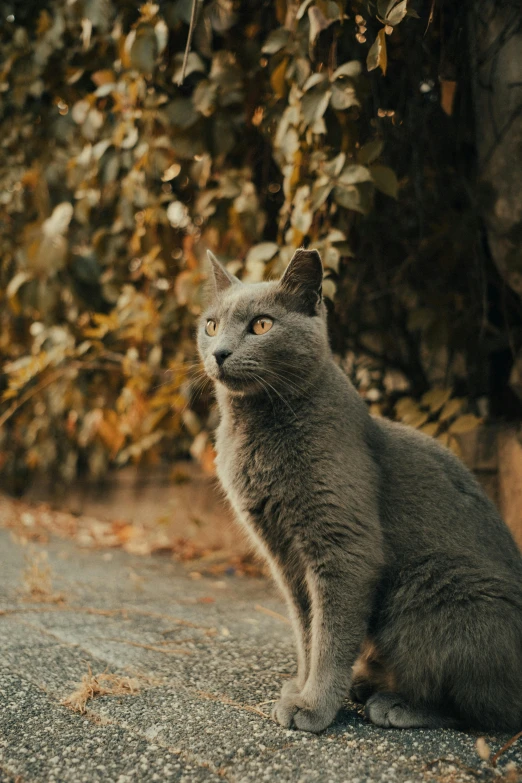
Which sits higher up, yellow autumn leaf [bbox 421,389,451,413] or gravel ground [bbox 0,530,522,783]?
yellow autumn leaf [bbox 421,389,451,413]

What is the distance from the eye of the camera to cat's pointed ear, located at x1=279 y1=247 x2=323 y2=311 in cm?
171

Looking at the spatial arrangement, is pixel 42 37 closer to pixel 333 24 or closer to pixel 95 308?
pixel 95 308

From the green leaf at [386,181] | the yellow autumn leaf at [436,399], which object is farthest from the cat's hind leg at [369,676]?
the green leaf at [386,181]

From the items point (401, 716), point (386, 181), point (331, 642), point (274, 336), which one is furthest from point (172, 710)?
point (386, 181)

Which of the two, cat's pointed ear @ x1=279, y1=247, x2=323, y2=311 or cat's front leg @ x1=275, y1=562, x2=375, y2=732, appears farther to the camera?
cat's pointed ear @ x1=279, y1=247, x2=323, y2=311

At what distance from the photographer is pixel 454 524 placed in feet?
5.42

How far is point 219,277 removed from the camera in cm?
200

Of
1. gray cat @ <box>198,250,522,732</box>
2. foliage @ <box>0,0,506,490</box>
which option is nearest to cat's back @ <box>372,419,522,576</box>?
gray cat @ <box>198,250,522,732</box>

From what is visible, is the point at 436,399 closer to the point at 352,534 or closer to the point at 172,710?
the point at 352,534

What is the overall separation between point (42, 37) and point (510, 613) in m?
2.93

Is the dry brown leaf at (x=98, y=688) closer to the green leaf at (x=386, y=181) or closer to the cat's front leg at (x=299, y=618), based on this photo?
the cat's front leg at (x=299, y=618)

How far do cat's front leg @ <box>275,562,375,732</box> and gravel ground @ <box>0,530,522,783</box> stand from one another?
5 cm

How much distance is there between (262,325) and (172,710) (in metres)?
0.92

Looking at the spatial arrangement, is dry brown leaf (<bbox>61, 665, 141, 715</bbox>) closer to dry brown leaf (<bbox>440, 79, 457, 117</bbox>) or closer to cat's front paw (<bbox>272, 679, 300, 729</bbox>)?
cat's front paw (<bbox>272, 679, 300, 729</bbox>)
